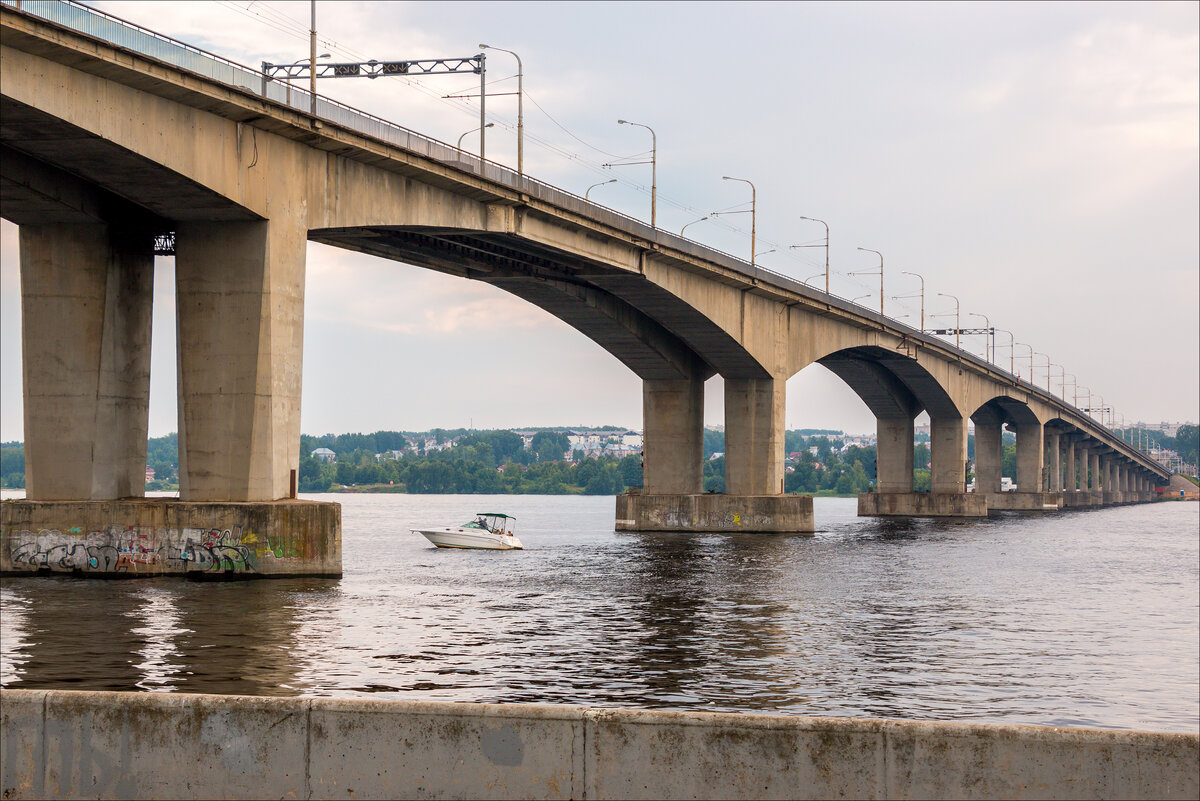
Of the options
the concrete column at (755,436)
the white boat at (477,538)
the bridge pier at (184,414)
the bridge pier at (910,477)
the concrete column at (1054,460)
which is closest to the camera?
the bridge pier at (184,414)

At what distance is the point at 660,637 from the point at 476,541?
36.4m

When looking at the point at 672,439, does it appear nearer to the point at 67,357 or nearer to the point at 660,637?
the point at 67,357

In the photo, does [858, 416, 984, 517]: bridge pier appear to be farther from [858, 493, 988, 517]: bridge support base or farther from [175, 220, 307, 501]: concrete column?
[175, 220, 307, 501]: concrete column

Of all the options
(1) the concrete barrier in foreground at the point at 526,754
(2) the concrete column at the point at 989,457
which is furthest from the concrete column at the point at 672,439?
(2) the concrete column at the point at 989,457

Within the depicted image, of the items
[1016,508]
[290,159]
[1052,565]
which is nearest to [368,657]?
[290,159]

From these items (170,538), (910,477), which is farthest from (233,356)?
(910,477)

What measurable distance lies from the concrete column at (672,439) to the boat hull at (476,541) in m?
15.5

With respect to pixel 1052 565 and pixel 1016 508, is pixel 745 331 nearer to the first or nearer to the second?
pixel 1052 565

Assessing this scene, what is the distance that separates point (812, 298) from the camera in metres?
82.5

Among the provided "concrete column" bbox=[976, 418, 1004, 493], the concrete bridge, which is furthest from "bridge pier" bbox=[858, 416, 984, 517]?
the concrete bridge

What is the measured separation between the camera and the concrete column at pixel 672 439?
80750mm

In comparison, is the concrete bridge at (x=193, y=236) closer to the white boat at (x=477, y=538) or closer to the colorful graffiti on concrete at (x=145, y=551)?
the colorful graffiti on concrete at (x=145, y=551)

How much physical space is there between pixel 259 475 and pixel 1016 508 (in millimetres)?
124269

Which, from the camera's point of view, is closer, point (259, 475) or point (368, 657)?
point (368, 657)
